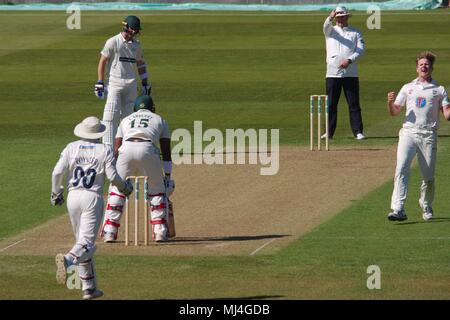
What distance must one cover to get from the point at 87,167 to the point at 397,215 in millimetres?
5493

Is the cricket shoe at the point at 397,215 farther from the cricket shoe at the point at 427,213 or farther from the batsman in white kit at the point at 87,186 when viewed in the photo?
the batsman in white kit at the point at 87,186

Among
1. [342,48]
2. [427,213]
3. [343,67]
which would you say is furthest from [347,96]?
[427,213]

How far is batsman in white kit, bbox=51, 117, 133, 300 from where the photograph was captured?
14.5 metres

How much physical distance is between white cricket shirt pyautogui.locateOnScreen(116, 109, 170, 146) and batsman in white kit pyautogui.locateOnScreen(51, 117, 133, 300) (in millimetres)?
2690

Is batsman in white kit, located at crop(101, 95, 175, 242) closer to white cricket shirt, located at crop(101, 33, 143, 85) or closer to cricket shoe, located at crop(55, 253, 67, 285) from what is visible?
cricket shoe, located at crop(55, 253, 67, 285)

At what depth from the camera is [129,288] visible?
15.1 m

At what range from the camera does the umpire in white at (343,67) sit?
2620 cm

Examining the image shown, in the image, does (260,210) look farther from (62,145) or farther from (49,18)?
(49,18)

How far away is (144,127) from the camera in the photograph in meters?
17.6

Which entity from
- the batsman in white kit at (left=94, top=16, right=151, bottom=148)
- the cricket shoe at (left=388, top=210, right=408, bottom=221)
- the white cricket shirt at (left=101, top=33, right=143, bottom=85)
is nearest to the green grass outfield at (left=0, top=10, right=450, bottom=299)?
the cricket shoe at (left=388, top=210, right=408, bottom=221)

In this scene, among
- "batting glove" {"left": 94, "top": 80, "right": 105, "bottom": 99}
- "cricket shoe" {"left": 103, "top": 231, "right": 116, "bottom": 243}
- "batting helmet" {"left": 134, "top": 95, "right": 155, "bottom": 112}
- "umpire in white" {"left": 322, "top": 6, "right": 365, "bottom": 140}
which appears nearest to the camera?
"cricket shoe" {"left": 103, "top": 231, "right": 116, "bottom": 243}

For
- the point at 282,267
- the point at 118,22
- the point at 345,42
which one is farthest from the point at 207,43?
the point at 282,267

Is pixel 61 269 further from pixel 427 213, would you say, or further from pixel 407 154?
pixel 427 213
